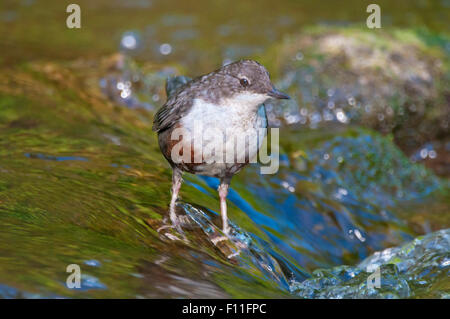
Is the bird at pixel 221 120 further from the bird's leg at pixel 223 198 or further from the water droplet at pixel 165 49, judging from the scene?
the water droplet at pixel 165 49

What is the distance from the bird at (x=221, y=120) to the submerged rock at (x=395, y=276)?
0.97 m

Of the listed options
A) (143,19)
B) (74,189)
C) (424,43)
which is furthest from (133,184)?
(143,19)

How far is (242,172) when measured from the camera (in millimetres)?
6426

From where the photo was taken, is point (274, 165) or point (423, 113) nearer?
point (274, 165)

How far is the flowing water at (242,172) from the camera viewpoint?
3.90 meters

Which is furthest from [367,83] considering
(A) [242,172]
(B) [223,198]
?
(B) [223,198]

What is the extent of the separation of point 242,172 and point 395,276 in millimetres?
2362

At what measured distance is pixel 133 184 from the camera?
16.5 feet

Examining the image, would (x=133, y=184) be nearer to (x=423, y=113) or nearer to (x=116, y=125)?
(x=116, y=125)

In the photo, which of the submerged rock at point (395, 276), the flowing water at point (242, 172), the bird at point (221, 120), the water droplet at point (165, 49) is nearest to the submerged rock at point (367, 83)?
the flowing water at point (242, 172)

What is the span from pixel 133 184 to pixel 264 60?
4.34 m
